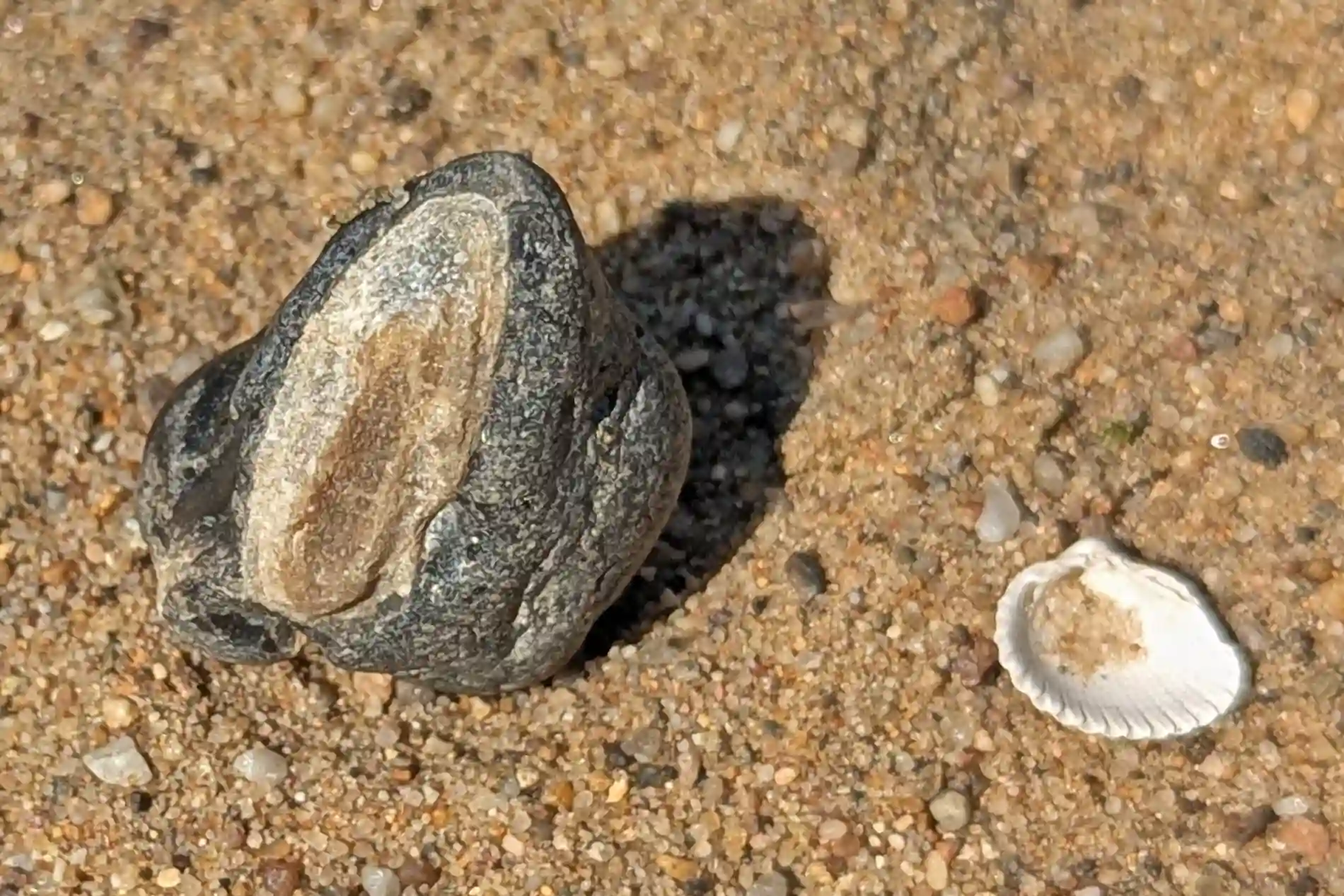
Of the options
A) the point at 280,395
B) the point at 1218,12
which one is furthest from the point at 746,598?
the point at 1218,12

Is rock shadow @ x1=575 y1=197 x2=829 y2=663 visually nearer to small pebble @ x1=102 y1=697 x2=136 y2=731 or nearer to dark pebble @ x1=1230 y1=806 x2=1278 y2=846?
small pebble @ x1=102 y1=697 x2=136 y2=731

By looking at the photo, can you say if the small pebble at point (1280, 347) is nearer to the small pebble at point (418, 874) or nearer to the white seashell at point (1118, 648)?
the white seashell at point (1118, 648)

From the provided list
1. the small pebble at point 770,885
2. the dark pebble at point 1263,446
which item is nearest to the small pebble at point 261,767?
the small pebble at point 770,885

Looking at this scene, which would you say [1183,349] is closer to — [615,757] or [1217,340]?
[1217,340]

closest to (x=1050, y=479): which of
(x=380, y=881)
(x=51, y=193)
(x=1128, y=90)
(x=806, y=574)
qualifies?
(x=806, y=574)

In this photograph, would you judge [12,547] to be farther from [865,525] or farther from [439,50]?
[865,525]
